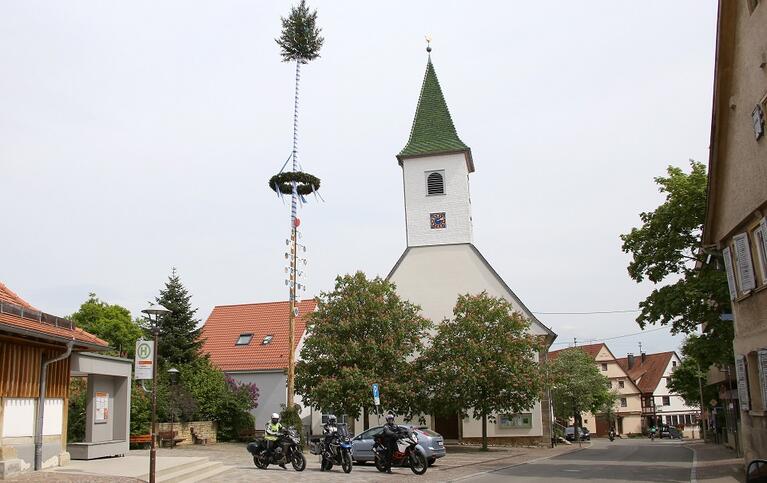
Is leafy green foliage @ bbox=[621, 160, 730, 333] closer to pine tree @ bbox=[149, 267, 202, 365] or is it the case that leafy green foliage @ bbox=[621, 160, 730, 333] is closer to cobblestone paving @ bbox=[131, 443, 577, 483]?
cobblestone paving @ bbox=[131, 443, 577, 483]

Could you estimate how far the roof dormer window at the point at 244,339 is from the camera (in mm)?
45344

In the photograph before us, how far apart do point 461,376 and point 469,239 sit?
37.2ft

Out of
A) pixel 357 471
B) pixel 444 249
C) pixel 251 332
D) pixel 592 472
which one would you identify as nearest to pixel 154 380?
pixel 357 471

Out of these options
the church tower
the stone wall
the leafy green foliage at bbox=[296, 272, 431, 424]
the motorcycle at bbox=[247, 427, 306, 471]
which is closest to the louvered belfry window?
the church tower

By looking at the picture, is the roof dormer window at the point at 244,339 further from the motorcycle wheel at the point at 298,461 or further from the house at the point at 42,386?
the motorcycle wheel at the point at 298,461

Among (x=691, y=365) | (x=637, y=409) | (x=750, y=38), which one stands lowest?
(x=637, y=409)

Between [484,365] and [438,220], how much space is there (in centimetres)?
1192

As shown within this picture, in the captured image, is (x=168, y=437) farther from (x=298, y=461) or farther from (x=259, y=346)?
(x=259, y=346)

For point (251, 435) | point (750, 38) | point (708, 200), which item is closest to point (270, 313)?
point (251, 435)

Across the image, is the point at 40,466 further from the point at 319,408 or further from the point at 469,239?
the point at 469,239

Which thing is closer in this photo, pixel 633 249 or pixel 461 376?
pixel 633 249

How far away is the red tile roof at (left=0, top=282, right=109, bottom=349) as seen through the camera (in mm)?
15461

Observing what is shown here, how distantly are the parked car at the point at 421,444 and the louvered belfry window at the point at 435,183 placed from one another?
20373mm

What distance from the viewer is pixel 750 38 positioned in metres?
15.1
